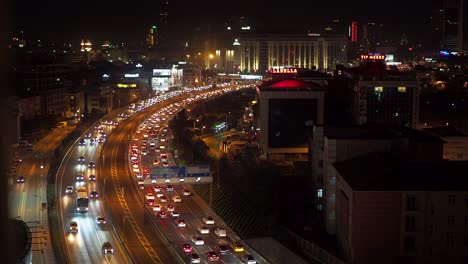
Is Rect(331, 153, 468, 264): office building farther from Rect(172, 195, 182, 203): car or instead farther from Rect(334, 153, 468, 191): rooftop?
Rect(172, 195, 182, 203): car

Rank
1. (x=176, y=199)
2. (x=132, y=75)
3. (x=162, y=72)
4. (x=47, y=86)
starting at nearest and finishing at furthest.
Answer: (x=176, y=199) < (x=47, y=86) < (x=132, y=75) < (x=162, y=72)

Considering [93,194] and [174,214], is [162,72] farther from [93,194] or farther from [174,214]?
[174,214]

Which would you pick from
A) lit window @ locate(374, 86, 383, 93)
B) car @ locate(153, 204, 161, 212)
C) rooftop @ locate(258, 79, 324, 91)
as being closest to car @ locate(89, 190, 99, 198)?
car @ locate(153, 204, 161, 212)

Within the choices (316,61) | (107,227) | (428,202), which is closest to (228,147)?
(107,227)

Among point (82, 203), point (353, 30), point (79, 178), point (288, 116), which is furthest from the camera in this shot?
point (353, 30)

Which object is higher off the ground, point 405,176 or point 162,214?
point 405,176

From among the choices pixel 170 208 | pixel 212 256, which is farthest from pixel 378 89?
pixel 212 256
